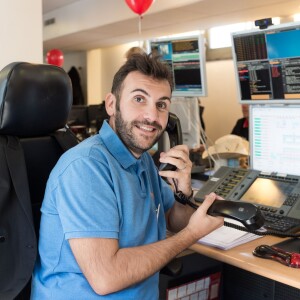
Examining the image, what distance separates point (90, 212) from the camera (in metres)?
1.13

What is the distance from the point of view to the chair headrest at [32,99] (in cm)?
129

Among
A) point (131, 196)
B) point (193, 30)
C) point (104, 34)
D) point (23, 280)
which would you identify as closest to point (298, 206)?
point (131, 196)

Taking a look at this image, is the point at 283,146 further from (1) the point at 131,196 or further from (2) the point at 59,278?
(2) the point at 59,278

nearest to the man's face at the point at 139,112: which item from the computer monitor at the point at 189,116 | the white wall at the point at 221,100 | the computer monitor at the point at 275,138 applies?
the computer monitor at the point at 275,138

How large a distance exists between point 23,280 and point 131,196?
38cm

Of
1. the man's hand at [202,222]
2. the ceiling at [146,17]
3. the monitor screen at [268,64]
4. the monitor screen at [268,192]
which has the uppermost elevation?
the ceiling at [146,17]

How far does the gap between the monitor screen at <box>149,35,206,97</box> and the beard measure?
3.92 feet

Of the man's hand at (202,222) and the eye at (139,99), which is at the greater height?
the eye at (139,99)

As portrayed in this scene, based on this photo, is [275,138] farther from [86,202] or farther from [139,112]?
[86,202]

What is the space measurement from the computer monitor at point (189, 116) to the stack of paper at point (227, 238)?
118 centimetres

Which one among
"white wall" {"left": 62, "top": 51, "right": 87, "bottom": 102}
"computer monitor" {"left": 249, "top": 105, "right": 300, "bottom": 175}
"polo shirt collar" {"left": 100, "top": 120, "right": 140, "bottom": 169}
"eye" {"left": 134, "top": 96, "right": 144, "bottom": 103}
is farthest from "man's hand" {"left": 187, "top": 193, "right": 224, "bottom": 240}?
"white wall" {"left": 62, "top": 51, "right": 87, "bottom": 102}

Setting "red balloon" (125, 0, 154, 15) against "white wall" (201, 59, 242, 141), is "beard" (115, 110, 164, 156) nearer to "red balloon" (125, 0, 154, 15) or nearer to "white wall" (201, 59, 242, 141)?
"red balloon" (125, 0, 154, 15)

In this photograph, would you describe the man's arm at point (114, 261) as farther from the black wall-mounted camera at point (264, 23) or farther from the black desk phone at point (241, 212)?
the black wall-mounted camera at point (264, 23)

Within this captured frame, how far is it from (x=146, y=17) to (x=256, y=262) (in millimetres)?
4863
